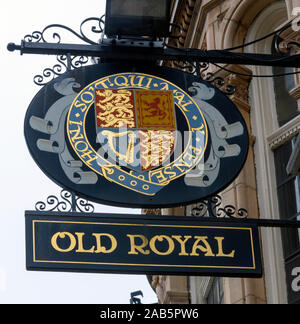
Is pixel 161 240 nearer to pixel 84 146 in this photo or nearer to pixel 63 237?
pixel 63 237

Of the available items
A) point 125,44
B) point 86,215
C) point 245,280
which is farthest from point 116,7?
point 245,280

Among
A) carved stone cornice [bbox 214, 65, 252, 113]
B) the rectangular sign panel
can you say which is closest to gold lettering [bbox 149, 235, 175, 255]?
the rectangular sign panel

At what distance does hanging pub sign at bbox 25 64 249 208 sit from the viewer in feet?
35.7

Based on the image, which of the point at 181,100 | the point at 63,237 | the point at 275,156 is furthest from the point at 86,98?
the point at 275,156

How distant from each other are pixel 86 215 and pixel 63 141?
0.98 meters

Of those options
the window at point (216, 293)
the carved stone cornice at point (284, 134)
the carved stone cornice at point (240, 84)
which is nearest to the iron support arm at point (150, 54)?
the carved stone cornice at point (284, 134)

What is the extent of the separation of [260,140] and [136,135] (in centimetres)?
560

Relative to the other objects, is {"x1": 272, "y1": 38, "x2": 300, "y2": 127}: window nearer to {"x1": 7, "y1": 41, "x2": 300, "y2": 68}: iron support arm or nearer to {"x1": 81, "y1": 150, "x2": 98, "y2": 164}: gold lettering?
{"x1": 7, "y1": 41, "x2": 300, "y2": 68}: iron support arm

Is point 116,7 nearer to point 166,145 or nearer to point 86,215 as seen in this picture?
point 166,145

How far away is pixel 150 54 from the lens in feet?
37.9

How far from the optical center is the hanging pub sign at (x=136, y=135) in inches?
429

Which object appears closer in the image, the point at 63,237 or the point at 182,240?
the point at 63,237

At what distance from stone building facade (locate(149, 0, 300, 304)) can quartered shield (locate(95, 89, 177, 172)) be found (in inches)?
143

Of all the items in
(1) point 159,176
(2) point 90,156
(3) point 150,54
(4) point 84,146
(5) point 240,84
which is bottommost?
(1) point 159,176
